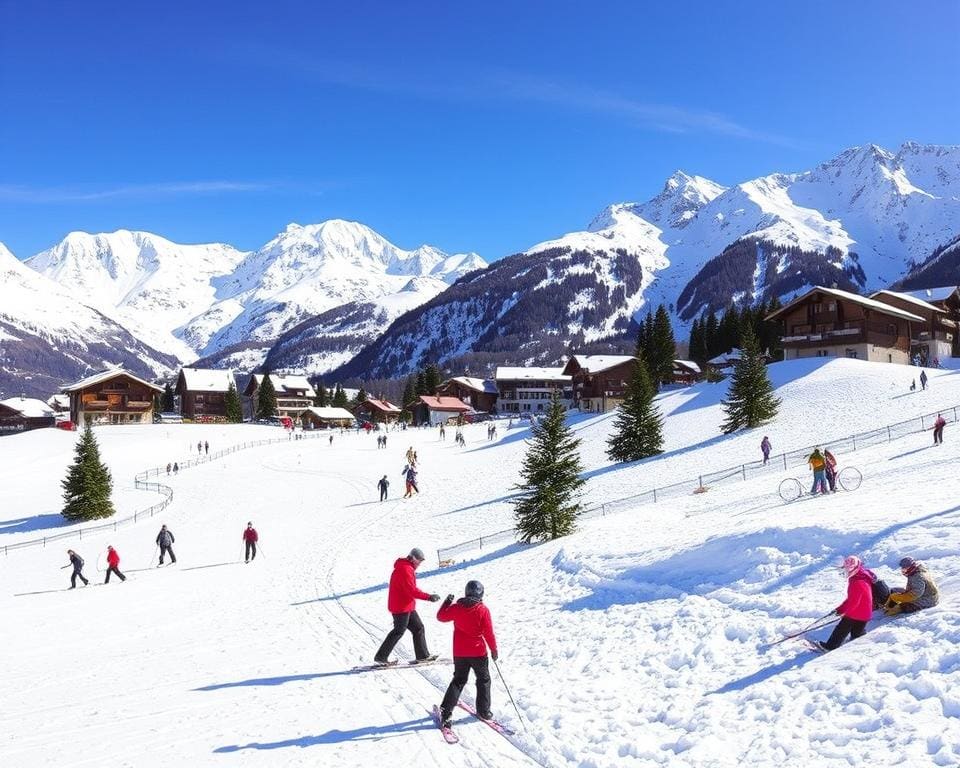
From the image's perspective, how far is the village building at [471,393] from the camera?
11775 cm

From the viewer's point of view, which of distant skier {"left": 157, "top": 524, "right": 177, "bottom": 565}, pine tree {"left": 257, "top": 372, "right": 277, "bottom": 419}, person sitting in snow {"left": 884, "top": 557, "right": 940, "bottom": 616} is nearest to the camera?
person sitting in snow {"left": 884, "top": 557, "right": 940, "bottom": 616}

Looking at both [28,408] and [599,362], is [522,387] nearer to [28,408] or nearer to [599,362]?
[599,362]

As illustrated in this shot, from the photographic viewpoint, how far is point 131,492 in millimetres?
50719

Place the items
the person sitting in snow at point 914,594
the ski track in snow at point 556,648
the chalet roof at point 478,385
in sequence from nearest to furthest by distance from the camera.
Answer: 1. the ski track in snow at point 556,648
2. the person sitting in snow at point 914,594
3. the chalet roof at point 478,385

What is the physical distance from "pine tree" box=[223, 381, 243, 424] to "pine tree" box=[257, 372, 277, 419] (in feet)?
11.6

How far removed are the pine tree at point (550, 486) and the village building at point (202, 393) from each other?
9819cm

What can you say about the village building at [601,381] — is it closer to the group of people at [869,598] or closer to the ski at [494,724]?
the group of people at [869,598]

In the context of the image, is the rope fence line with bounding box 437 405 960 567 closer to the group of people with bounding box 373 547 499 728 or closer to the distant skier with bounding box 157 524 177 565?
the distant skier with bounding box 157 524 177 565

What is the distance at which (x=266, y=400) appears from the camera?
115 m

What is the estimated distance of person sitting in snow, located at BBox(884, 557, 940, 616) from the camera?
394 inches

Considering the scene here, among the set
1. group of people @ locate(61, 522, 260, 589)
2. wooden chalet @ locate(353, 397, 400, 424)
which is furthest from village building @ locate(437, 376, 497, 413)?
group of people @ locate(61, 522, 260, 589)

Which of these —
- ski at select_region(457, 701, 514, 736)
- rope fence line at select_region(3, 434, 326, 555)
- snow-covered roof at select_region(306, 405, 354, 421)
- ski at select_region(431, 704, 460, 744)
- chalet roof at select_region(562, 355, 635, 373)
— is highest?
chalet roof at select_region(562, 355, 635, 373)

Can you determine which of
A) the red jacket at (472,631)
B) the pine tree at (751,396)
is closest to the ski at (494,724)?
the red jacket at (472,631)

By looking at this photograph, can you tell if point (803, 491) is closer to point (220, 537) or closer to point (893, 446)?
point (893, 446)
